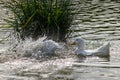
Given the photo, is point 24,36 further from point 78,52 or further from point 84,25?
point 84,25

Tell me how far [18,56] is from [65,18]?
6.17 feet

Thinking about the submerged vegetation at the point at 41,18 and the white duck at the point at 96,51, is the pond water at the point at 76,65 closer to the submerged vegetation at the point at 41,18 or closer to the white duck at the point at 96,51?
the white duck at the point at 96,51

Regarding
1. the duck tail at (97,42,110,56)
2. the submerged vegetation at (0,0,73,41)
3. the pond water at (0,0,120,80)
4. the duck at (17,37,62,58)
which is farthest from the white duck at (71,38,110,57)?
the submerged vegetation at (0,0,73,41)

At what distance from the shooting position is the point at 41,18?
13203 mm

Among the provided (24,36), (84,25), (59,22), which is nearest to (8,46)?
(24,36)

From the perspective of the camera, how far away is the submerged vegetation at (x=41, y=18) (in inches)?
511

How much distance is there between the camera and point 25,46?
42.4ft

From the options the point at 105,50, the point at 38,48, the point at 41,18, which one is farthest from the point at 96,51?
the point at 41,18

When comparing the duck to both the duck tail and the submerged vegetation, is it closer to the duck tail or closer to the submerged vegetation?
the submerged vegetation

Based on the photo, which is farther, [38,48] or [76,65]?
[38,48]

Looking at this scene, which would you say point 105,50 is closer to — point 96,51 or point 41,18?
point 96,51

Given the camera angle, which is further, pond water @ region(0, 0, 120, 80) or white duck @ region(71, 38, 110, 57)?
white duck @ region(71, 38, 110, 57)

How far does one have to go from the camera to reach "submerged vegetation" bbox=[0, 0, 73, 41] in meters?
13.0

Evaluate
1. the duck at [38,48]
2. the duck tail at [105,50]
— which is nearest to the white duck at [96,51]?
the duck tail at [105,50]
